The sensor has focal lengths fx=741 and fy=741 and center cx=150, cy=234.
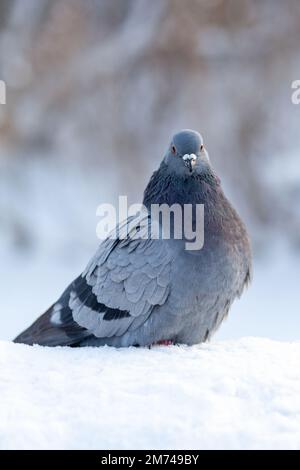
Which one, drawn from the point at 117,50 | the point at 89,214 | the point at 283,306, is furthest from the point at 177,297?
the point at 117,50

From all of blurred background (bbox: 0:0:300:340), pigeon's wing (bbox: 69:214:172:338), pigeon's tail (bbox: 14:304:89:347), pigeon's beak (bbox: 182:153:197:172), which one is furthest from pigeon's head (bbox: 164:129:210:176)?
blurred background (bbox: 0:0:300:340)

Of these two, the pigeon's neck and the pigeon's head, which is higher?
the pigeon's head

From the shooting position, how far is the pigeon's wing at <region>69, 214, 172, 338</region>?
156 inches

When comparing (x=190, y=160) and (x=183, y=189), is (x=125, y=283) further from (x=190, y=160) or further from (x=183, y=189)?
(x=190, y=160)

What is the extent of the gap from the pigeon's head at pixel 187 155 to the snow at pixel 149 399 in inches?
43.2

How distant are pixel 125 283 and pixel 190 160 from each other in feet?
2.55

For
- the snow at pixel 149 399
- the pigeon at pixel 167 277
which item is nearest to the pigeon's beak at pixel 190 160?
the pigeon at pixel 167 277

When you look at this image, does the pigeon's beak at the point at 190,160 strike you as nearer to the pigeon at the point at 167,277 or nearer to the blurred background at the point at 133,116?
the pigeon at the point at 167,277

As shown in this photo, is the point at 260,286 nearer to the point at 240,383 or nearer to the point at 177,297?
the point at 177,297

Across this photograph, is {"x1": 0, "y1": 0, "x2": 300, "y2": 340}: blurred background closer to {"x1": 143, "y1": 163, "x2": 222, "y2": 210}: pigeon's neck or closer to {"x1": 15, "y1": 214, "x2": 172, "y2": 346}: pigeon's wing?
{"x1": 15, "y1": 214, "x2": 172, "y2": 346}: pigeon's wing

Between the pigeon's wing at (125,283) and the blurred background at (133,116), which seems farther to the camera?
the blurred background at (133,116)

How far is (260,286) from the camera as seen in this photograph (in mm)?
9969

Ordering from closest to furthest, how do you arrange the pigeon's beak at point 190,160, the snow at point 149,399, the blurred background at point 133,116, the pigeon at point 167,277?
the snow at point 149,399 → the pigeon at point 167,277 → the pigeon's beak at point 190,160 → the blurred background at point 133,116

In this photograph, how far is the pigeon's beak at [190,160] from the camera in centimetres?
414
